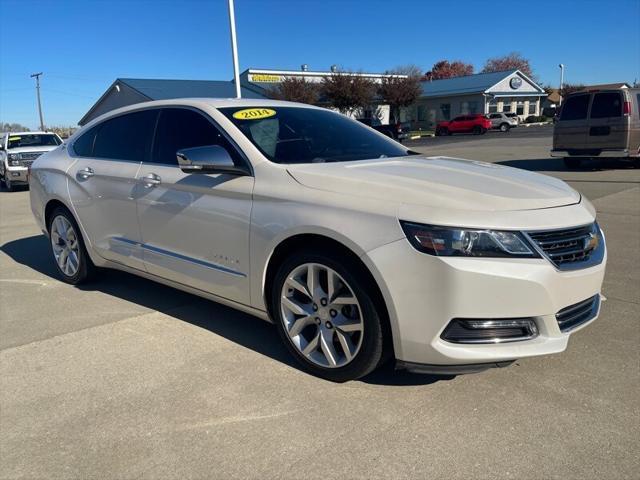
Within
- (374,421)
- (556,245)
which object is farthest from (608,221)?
(374,421)

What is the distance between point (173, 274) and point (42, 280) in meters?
2.40

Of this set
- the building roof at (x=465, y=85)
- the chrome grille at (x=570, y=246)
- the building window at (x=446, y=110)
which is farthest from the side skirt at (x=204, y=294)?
the building window at (x=446, y=110)

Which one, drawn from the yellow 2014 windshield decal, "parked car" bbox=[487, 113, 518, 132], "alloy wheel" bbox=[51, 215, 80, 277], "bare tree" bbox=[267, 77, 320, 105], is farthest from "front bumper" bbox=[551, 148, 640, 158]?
"parked car" bbox=[487, 113, 518, 132]

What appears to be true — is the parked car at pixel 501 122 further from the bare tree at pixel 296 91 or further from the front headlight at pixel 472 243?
the front headlight at pixel 472 243

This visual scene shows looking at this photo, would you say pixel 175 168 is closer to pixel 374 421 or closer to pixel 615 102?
pixel 374 421

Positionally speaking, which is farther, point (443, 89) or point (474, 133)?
point (443, 89)

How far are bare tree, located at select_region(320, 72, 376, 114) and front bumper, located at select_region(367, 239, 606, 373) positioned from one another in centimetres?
4250

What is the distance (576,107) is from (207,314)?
495 inches

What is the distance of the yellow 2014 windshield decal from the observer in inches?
151

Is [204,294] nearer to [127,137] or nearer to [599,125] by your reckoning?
[127,137]

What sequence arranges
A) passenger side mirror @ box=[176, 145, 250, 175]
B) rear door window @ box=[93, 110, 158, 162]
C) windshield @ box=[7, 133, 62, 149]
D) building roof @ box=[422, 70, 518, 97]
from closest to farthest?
passenger side mirror @ box=[176, 145, 250, 175], rear door window @ box=[93, 110, 158, 162], windshield @ box=[7, 133, 62, 149], building roof @ box=[422, 70, 518, 97]

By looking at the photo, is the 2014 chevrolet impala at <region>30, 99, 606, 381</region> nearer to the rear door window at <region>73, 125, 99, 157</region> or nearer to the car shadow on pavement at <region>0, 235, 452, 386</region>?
the car shadow on pavement at <region>0, 235, 452, 386</region>

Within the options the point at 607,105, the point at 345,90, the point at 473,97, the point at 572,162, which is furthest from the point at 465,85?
the point at 607,105

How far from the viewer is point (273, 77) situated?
48.1 metres
